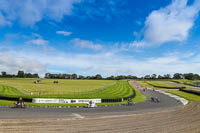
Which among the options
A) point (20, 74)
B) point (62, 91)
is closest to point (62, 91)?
point (62, 91)

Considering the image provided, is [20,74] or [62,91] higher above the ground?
[20,74]

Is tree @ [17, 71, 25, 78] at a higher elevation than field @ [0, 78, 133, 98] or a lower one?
higher

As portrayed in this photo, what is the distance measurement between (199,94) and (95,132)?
49.6 meters

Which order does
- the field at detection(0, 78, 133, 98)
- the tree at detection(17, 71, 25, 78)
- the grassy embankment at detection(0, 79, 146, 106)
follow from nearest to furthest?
1. the grassy embankment at detection(0, 79, 146, 106)
2. the field at detection(0, 78, 133, 98)
3. the tree at detection(17, 71, 25, 78)

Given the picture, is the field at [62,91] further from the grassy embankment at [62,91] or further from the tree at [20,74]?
the tree at [20,74]

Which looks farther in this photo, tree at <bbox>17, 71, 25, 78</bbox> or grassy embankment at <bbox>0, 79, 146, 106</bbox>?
tree at <bbox>17, 71, 25, 78</bbox>

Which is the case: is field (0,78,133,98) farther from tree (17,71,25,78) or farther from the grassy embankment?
tree (17,71,25,78)

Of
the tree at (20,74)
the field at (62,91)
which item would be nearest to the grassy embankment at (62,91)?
the field at (62,91)

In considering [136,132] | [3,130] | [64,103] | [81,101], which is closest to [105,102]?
[81,101]

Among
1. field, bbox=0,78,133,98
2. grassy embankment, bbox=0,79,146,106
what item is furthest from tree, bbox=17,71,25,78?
grassy embankment, bbox=0,79,146,106

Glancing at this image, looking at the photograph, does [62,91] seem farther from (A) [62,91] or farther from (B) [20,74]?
(B) [20,74]

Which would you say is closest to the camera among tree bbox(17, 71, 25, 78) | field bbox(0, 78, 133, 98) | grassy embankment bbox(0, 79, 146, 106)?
grassy embankment bbox(0, 79, 146, 106)

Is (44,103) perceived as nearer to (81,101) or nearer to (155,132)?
(81,101)

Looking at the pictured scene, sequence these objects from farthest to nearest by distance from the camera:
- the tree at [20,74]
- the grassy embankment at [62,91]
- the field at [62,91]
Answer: the tree at [20,74]
the field at [62,91]
the grassy embankment at [62,91]
